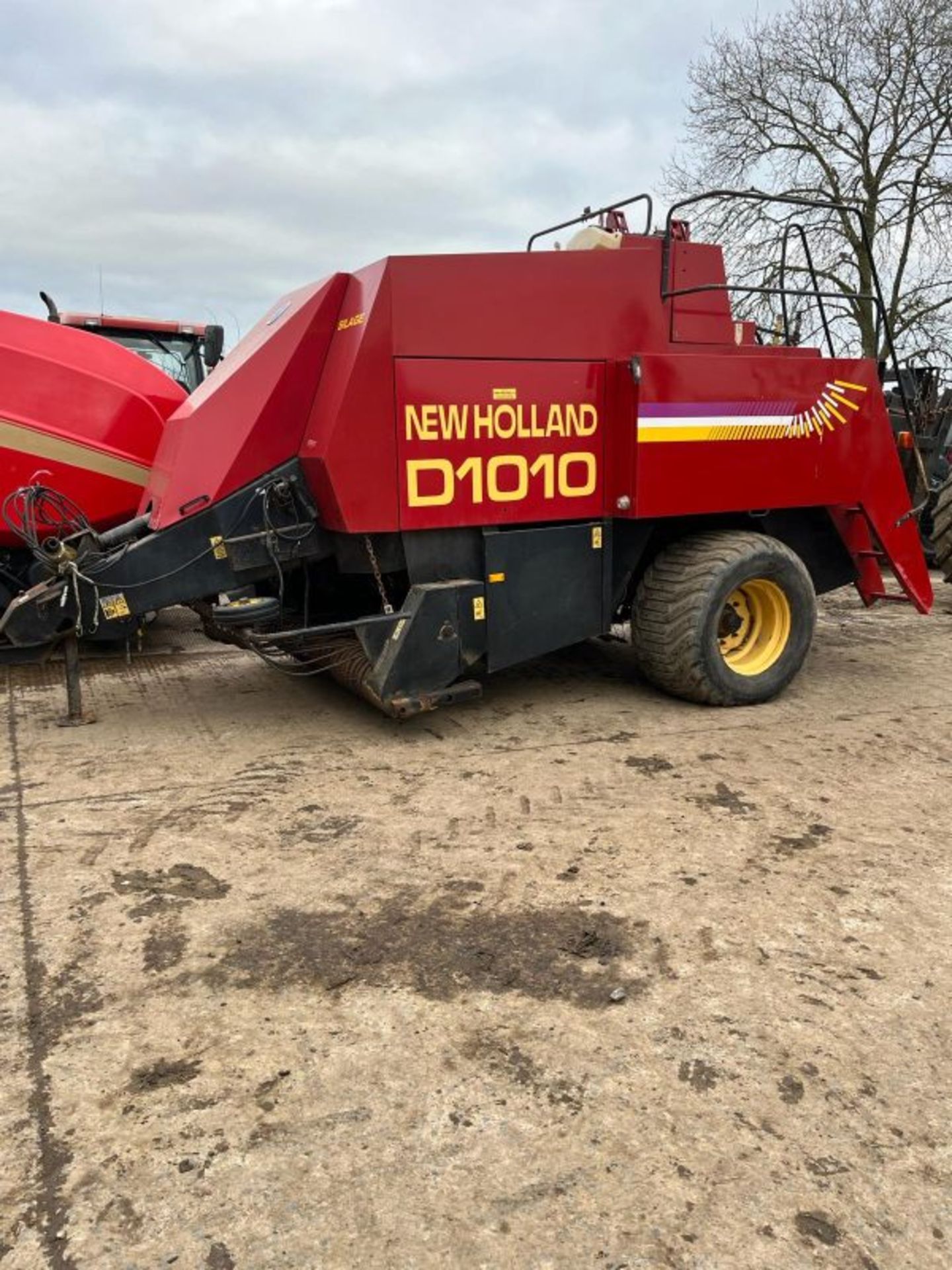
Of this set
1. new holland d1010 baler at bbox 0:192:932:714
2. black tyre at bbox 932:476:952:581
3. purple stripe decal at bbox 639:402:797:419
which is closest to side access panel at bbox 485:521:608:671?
new holland d1010 baler at bbox 0:192:932:714

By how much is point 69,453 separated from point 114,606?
182cm

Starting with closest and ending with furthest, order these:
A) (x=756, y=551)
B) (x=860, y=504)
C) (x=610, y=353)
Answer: (x=610, y=353)
(x=756, y=551)
(x=860, y=504)

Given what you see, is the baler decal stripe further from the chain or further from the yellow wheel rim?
the yellow wheel rim

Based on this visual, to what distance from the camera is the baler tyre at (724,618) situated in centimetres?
491

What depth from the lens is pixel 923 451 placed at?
9.01m

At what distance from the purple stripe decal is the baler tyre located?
63cm

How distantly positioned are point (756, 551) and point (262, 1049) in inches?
142

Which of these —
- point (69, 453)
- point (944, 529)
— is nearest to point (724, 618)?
point (944, 529)

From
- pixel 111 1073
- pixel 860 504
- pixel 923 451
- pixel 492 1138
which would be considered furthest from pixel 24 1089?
pixel 923 451

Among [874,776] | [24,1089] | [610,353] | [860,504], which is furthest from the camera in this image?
[860,504]

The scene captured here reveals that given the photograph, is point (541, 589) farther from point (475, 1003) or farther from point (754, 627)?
point (475, 1003)

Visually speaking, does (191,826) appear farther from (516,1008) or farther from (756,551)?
(756,551)

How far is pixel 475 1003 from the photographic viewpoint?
8.25 feet

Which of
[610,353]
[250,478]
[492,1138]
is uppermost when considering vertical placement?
[610,353]
